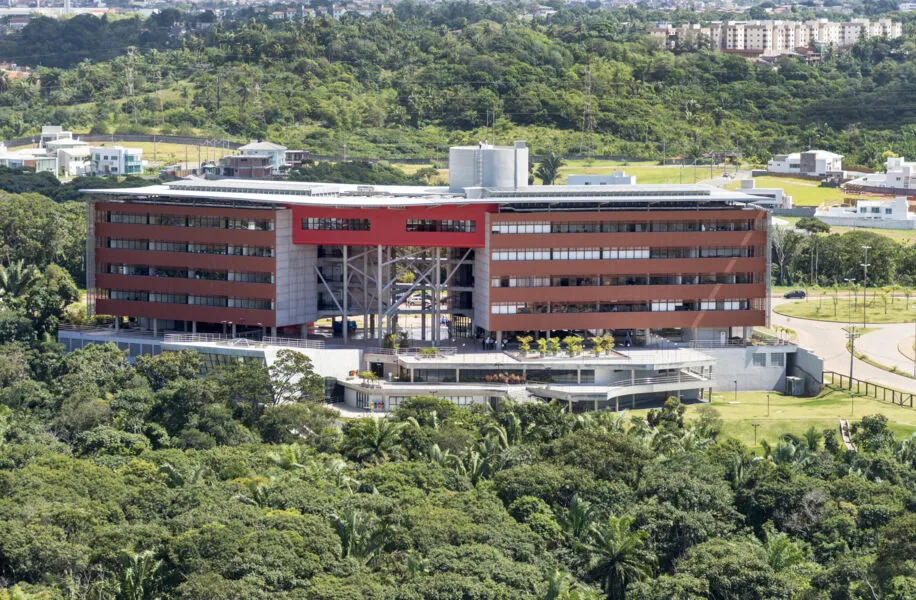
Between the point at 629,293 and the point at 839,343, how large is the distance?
17.5 m

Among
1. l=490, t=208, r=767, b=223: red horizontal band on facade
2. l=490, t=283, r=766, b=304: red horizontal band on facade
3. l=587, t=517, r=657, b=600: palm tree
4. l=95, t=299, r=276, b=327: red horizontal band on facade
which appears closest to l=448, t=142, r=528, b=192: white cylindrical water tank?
l=490, t=208, r=767, b=223: red horizontal band on facade

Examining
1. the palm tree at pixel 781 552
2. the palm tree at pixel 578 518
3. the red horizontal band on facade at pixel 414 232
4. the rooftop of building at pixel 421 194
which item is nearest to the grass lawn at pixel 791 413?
the rooftop of building at pixel 421 194

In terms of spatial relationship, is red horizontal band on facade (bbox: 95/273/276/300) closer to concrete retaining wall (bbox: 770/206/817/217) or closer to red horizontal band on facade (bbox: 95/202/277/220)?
red horizontal band on facade (bbox: 95/202/277/220)

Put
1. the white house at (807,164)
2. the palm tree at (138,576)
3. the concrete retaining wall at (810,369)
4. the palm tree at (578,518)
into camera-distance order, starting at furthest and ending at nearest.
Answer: the white house at (807,164) < the concrete retaining wall at (810,369) < the palm tree at (578,518) < the palm tree at (138,576)

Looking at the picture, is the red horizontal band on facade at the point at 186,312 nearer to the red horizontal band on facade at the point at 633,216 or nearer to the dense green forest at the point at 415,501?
the dense green forest at the point at 415,501

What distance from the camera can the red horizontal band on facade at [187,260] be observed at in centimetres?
9181

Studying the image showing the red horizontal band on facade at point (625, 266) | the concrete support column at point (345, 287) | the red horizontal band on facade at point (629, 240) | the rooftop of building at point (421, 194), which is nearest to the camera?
the red horizontal band on facade at point (629, 240)

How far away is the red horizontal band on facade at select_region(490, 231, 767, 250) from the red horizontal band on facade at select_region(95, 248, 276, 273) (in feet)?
39.0

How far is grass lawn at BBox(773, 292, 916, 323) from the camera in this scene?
112 meters

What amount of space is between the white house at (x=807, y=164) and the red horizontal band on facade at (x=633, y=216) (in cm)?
8725

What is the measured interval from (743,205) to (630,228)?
260 inches

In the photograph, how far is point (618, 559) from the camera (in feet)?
204

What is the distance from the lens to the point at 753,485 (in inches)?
2749

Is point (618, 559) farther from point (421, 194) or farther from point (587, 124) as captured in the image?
point (587, 124)
